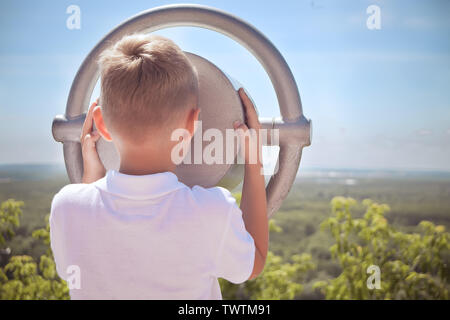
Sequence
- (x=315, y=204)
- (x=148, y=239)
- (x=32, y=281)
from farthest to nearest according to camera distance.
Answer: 1. (x=315, y=204)
2. (x=32, y=281)
3. (x=148, y=239)

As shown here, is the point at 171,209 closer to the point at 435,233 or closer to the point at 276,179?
the point at 276,179

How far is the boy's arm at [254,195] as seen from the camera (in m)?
1.05

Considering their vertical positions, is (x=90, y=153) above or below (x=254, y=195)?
above

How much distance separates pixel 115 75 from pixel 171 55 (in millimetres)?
130

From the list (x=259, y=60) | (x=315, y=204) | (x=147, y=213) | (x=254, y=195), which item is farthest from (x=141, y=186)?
(x=315, y=204)

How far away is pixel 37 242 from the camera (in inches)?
228

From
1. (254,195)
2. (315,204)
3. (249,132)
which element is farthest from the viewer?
(315,204)

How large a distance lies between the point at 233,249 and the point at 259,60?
0.62 metres

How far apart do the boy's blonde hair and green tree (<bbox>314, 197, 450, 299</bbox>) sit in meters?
3.33

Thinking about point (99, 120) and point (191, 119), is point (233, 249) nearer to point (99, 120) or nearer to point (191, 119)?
point (191, 119)

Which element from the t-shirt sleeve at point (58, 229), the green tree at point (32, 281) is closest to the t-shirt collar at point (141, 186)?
the t-shirt sleeve at point (58, 229)

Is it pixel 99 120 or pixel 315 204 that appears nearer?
pixel 99 120

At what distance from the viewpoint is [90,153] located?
1.31 meters
